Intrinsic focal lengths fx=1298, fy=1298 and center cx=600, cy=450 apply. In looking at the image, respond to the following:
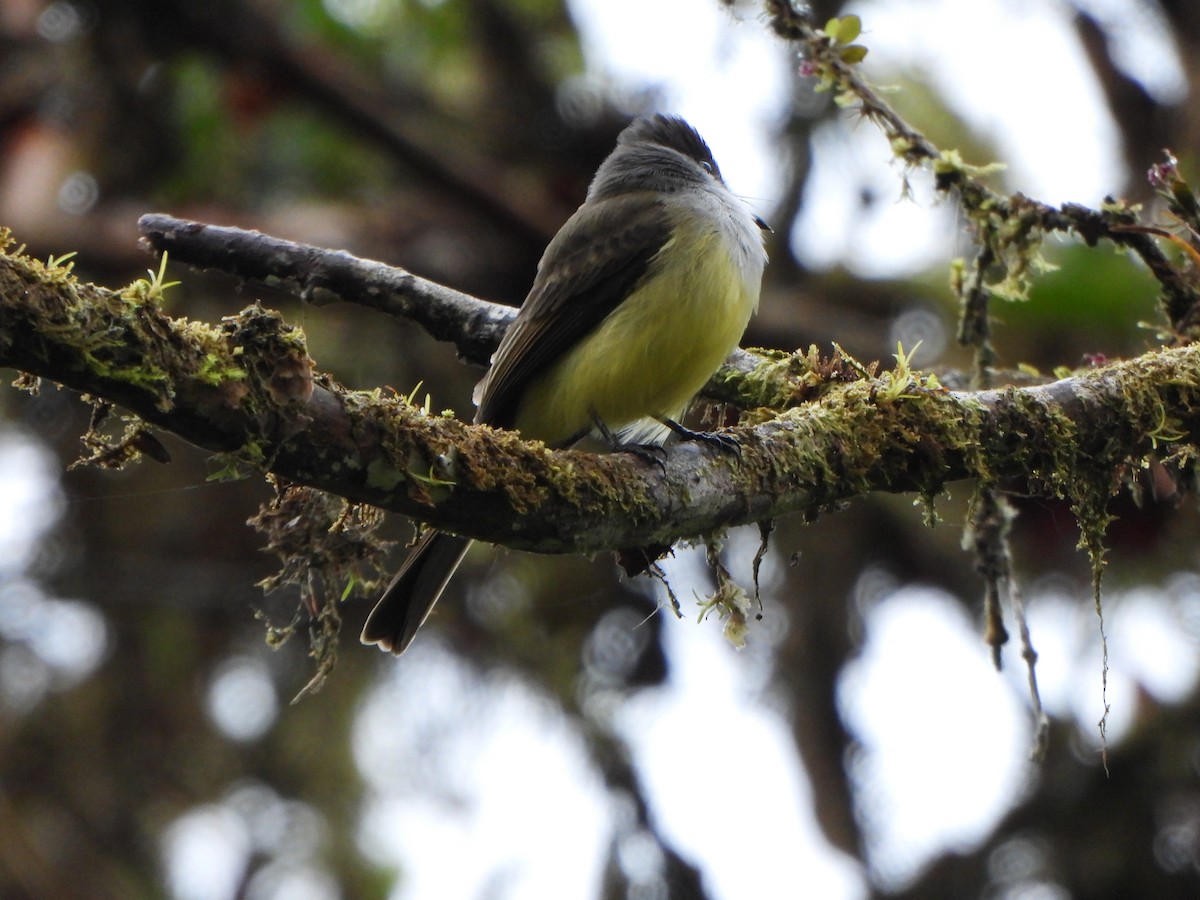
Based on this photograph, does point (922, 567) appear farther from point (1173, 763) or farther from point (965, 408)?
point (965, 408)

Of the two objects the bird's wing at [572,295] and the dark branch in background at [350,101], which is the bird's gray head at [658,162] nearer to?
the bird's wing at [572,295]

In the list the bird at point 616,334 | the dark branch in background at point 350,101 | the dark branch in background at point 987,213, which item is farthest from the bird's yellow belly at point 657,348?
the dark branch in background at point 350,101

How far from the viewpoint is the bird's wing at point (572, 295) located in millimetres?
4199

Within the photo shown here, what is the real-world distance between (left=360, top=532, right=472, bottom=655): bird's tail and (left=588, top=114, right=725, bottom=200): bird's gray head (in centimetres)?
191

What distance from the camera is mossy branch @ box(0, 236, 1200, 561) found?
226cm

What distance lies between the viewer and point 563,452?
2.94 metres

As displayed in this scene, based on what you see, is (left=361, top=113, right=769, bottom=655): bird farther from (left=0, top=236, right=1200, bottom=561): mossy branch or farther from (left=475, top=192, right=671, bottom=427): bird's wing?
(left=0, top=236, right=1200, bottom=561): mossy branch

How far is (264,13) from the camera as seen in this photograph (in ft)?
25.1

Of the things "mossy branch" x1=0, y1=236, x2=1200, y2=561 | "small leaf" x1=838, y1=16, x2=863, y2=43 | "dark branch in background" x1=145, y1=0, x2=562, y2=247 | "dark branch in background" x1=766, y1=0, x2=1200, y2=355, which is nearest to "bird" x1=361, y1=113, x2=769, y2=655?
"mossy branch" x1=0, y1=236, x2=1200, y2=561

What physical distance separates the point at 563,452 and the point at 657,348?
118 centimetres

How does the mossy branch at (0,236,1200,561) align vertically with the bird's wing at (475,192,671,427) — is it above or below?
above

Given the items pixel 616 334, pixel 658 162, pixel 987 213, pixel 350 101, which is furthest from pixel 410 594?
pixel 350 101

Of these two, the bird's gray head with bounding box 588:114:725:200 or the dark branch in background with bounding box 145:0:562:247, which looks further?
the dark branch in background with bounding box 145:0:562:247

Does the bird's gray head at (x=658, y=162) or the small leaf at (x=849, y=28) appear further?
the bird's gray head at (x=658, y=162)
